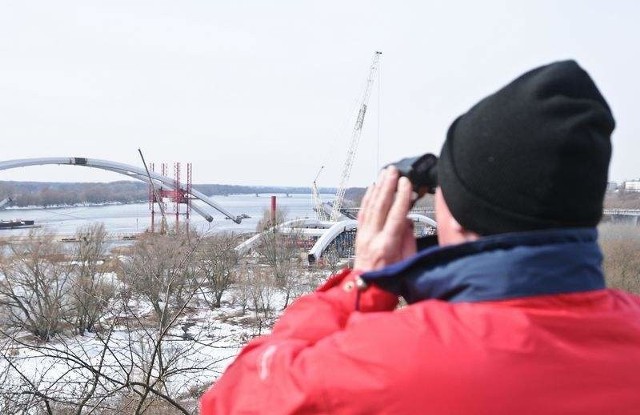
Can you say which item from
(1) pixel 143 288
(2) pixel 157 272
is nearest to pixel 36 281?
(1) pixel 143 288

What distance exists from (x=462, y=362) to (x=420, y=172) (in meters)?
0.32

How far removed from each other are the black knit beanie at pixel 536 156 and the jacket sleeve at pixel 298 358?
19cm

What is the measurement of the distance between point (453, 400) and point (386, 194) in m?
0.32

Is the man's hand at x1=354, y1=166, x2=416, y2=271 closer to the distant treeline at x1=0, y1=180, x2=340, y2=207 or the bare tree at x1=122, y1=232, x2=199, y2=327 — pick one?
the bare tree at x1=122, y1=232, x2=199, y2=327

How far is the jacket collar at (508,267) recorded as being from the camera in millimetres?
674

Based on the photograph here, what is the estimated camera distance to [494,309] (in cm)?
66

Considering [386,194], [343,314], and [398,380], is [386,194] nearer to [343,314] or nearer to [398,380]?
[343,314]

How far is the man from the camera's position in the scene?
625 millimetres

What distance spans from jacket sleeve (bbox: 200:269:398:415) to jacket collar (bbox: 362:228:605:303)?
0.23 feet

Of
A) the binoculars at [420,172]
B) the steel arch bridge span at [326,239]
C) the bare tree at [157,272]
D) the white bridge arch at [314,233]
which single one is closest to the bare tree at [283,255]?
the white bridge arch at [314,233]

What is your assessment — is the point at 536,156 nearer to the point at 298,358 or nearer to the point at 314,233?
the point at 298,358

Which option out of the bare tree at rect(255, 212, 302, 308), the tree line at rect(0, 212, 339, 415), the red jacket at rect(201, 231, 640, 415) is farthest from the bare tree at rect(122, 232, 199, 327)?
the red jacket at rect(201, 231, 640, 415)

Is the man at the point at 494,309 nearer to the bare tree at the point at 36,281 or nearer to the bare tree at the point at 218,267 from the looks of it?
the bare tree at the point at 36,281

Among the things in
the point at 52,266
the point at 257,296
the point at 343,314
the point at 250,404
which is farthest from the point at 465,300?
the point at 257,296
